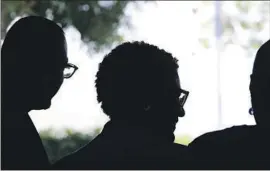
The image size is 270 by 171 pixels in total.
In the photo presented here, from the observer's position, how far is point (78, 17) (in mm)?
5680

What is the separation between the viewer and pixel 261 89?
1.18m

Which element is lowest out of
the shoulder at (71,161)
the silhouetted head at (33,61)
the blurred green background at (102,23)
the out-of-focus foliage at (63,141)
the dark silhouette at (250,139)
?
the shoulder at (71,161)

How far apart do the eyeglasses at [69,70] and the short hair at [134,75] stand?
0.10 meters

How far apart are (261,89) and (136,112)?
31 centimetres

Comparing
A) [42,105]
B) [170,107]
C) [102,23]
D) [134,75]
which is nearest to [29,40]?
[42,105]

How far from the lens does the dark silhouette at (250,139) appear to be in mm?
1145

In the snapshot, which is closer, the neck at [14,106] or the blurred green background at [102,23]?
the neck at [14,106]

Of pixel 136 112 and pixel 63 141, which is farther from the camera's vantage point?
pixel 63 141

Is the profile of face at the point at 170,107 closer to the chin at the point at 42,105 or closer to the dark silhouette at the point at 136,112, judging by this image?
the dark silhouette at the point at 136,112

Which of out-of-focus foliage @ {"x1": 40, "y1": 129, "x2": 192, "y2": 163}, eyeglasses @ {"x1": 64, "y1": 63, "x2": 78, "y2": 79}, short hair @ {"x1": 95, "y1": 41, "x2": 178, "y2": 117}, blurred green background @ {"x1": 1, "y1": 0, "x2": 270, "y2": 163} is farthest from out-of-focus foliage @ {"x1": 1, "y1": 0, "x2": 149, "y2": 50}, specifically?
short hair @ {"x1": 95, "y1": 41, "x2": 178, "y2": 117}

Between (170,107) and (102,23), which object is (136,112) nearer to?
(170,107)

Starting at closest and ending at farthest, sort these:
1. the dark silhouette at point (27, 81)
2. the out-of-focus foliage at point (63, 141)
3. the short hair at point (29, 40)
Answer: the dark silhouette at point (27, 81) < the short hair at point (29, 40) < the out-of-focus foliage at point (63, 141)

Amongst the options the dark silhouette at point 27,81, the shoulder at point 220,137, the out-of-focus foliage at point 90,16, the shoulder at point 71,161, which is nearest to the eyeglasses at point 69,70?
the dark silhouette at point 27,81

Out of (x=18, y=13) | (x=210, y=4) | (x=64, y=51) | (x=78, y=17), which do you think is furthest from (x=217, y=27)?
(x=64, y=51)
